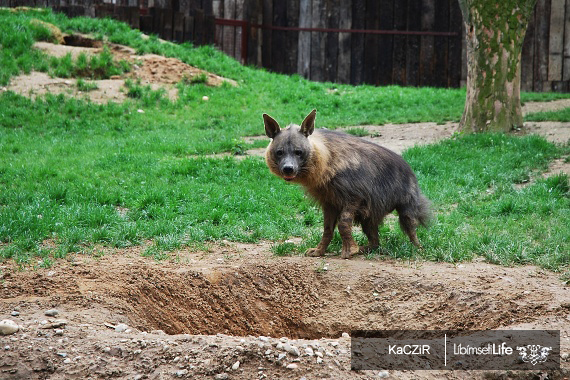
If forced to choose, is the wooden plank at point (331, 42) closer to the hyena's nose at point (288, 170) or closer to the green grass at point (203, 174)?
the green grass at point (203, 174)

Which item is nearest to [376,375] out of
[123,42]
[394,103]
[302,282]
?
[302,282]

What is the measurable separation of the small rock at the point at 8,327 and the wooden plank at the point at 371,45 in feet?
50.4

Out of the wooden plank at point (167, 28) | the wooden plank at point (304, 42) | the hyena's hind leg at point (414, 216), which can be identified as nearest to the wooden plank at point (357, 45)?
the wooden plank at point (304, 42)

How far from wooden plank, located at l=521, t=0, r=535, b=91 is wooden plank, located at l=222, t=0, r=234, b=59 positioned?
313 inches

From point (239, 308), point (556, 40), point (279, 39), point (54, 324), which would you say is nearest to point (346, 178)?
point (239, 308)

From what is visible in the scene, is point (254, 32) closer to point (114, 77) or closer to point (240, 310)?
point (114, 77)

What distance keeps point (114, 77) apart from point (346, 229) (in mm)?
9251

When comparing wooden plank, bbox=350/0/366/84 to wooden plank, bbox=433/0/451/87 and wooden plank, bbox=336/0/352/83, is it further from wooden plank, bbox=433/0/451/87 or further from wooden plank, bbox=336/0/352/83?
wooden plank, bbox=433/0/451/87

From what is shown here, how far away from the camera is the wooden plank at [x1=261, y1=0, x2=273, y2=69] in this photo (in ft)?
64.8

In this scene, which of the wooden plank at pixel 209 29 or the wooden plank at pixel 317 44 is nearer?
the wooden plank at pixel 209 29

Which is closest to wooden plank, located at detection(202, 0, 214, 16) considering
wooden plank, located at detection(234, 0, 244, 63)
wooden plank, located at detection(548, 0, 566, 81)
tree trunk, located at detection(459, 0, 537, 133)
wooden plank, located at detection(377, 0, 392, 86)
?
wooden plank, located at detection(234, 0, 244, 63)

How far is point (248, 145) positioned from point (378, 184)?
193 inches

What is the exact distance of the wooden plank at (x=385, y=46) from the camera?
18812mm

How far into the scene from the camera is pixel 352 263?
22.3 feet
